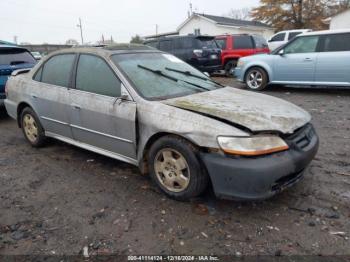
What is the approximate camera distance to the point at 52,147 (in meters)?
4.85

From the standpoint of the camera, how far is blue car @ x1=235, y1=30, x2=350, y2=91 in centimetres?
756

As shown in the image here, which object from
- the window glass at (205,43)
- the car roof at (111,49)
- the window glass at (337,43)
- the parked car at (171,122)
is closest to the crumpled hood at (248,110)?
the parked car at (171,122)

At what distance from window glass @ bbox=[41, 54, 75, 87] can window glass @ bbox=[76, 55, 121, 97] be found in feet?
0.75

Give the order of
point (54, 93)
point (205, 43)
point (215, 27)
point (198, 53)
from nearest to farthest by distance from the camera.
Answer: point (54, 93), point (198, 53), point (205, 43), point (215, 27)

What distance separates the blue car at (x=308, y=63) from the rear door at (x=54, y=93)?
20.4ft

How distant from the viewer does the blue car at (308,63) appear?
756 cm

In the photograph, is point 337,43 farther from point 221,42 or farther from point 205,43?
point 221,42

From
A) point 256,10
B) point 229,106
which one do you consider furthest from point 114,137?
point 256,10

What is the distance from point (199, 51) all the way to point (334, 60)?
5.17 m

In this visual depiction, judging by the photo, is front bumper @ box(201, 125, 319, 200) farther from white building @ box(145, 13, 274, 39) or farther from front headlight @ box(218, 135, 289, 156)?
white building @ box(145, 13, 274, 39)

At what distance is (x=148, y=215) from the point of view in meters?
2.94

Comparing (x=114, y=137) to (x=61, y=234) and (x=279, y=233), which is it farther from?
(x=279, y=233)

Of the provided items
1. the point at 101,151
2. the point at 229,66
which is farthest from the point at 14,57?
the point at 229,66

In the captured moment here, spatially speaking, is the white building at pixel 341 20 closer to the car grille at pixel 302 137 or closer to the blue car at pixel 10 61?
the blue car at pixel 10 61
